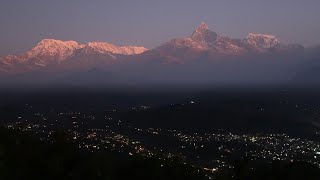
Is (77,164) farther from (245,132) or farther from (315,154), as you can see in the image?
(245,132)

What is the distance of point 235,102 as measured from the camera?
140 meters

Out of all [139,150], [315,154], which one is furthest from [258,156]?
[139,150]

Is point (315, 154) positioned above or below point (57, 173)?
below

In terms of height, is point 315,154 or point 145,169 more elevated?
point 145,169

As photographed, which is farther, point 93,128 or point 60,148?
point 93,128

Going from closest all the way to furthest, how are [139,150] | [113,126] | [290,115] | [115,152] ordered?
[115,152], [139,150], [113,126], [290,115]

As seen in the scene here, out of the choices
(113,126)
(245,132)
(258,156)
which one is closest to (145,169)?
(258,156)

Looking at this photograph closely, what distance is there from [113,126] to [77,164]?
69.6 metres

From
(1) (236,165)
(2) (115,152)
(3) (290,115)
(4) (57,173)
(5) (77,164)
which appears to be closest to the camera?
(4) (57,173)

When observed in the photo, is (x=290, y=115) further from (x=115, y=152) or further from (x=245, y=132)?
(x=115, y=152)

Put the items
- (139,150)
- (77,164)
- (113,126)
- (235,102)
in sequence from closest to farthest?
(77,164), (139,150), (113,126), (235,102)

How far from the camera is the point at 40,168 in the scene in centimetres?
2791

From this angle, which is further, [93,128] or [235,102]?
[235,102]

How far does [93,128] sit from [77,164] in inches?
2627
